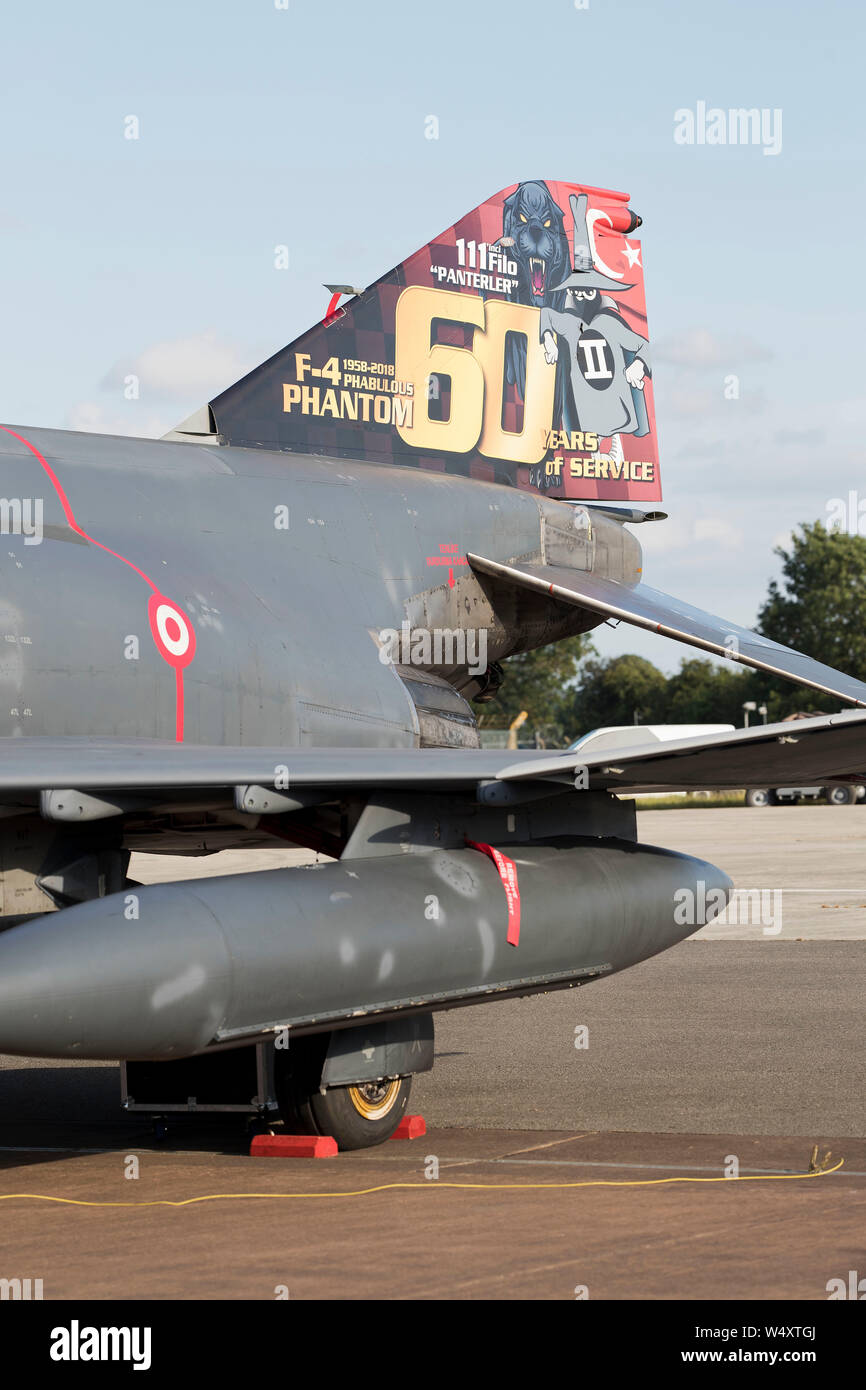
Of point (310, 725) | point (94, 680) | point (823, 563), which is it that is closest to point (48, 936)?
point (94, 680)

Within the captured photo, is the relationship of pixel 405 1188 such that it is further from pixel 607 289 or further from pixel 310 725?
pixel 607 289

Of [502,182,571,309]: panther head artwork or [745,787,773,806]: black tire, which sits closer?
[502,182,571,309]: panther head artwork

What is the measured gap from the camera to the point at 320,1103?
344 inches

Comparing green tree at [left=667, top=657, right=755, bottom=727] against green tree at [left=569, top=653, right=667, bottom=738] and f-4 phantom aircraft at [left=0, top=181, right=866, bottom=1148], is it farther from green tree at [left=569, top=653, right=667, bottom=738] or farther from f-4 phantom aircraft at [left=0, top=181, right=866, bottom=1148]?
f-4 phantom aircraft at [left=0, top=181, right=866, bottom=1148]

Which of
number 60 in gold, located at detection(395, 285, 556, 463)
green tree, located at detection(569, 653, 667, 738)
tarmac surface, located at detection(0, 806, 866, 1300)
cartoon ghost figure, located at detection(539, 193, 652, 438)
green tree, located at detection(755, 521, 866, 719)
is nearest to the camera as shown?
tarmac surface, located at detection(0, 806, 866, 1300)

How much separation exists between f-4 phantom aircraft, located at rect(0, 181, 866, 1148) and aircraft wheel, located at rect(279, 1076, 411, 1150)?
0.06 ft

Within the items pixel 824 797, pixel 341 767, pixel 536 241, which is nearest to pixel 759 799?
pixel 824 797

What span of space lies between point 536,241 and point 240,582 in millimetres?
5219

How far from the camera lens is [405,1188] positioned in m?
7.73

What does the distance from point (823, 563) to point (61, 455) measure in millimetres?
95642

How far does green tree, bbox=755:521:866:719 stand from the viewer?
9738cm

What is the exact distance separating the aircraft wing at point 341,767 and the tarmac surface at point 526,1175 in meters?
1.85

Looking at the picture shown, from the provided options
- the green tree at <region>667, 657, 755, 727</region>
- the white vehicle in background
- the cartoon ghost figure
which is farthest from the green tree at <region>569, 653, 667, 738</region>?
the cartoon ghost figure

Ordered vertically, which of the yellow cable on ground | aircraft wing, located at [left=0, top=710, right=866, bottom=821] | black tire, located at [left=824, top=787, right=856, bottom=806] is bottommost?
the yellow cable on ground
